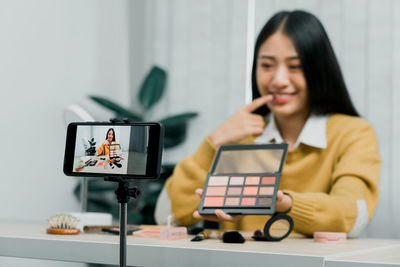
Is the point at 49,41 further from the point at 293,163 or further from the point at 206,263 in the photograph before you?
the point at 206,263

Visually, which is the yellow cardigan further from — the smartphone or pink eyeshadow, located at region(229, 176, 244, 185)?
the smartphone

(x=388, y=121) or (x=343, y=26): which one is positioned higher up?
(x=343, y=26)

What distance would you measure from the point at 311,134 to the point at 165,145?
78 centimetres

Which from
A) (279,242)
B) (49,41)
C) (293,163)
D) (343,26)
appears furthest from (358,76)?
(49,41)

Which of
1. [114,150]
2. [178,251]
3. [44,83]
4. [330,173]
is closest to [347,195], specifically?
[330,173]

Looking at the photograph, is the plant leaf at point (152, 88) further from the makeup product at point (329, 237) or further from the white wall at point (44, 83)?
the makeup product at point (329, 237)

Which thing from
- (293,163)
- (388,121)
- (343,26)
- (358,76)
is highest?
(343,26)

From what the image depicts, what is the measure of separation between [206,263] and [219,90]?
1.33 m

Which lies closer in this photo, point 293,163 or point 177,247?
point 177,247

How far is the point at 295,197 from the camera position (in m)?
1.11

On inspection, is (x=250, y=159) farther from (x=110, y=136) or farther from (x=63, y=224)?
(x=110, y=136)

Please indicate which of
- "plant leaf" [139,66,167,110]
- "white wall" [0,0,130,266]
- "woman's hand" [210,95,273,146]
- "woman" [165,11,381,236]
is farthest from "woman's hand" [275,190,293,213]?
"plant leaf" [139,66,167,110]

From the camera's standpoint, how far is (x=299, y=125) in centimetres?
154

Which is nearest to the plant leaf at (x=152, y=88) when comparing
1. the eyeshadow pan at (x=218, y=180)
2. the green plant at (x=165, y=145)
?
the green plant at (x=165, y=145)
